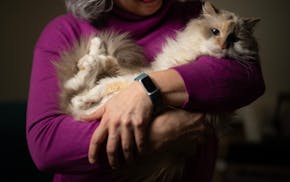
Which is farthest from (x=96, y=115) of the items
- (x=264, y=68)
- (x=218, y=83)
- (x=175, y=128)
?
(x=264, y=68)

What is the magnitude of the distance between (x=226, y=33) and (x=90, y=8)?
429 mm

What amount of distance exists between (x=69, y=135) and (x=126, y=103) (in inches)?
6.6

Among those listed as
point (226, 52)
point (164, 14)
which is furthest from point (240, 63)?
point (164, 14)

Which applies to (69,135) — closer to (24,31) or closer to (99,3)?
(99,3)

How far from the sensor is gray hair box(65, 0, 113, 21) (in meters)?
1.18

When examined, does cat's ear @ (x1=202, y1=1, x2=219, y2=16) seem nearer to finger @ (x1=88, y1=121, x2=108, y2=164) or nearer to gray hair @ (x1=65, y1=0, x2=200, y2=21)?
gray hair @ (x1=65, y1=0, x2=200, y2=21)

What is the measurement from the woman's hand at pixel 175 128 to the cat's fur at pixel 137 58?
78mm

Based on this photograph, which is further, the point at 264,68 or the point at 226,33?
the point at 264,68

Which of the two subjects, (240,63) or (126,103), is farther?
(240,63)

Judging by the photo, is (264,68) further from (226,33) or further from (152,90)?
(152,90)

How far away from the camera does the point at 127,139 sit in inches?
35.6

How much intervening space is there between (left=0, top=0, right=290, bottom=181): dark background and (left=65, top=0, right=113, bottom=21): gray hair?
663 millimetres

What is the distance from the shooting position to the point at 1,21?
2420 mm

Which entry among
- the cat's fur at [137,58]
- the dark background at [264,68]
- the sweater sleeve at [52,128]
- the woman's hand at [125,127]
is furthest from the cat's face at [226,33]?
the dark background at [264,68]
